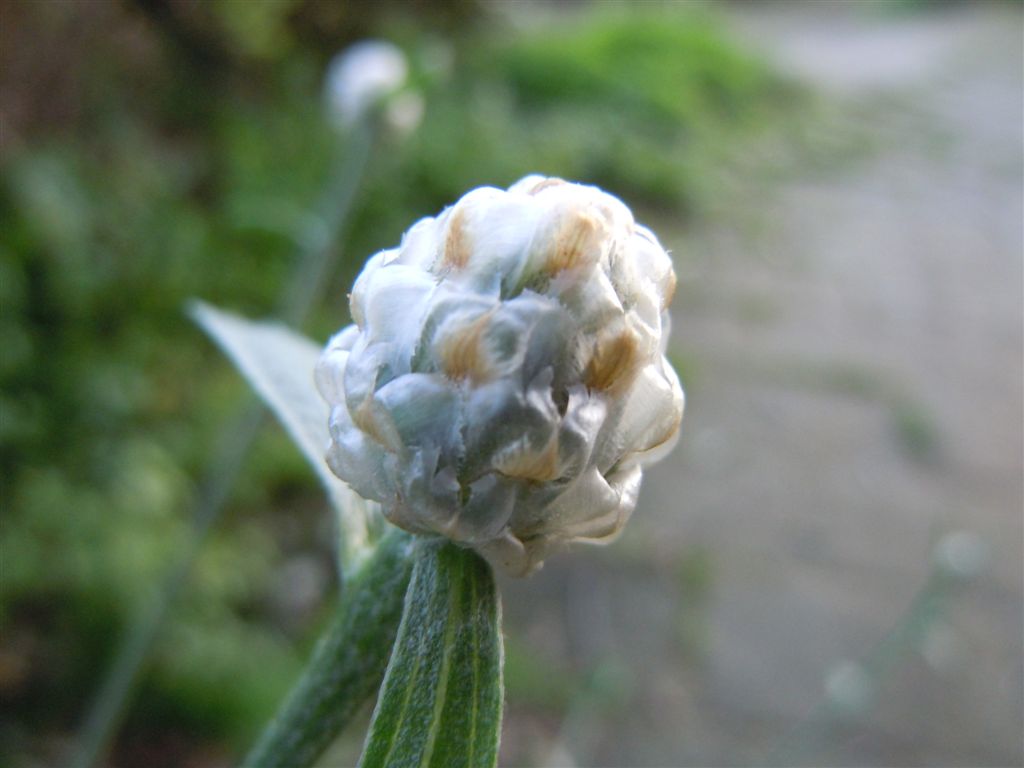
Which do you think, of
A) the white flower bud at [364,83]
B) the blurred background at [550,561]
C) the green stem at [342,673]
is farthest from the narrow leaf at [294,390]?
the white flower bud at [364,83]

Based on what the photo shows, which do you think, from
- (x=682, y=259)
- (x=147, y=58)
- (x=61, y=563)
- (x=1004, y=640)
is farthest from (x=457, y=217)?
(x=682, y=259)

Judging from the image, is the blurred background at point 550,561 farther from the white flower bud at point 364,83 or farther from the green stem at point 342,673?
the green stem at point 342,673

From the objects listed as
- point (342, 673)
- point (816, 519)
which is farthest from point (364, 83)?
point (816, 519)

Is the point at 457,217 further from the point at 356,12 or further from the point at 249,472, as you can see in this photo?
the point at 356,12

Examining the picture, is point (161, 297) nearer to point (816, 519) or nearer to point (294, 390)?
point (816, 519)

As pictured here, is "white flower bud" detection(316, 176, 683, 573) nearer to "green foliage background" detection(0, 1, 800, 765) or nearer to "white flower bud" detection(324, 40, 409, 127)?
"green foliage background" detection(0, 1, 800, 765)

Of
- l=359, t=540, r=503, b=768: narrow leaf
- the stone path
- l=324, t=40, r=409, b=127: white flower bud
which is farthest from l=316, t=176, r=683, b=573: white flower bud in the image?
l=324, t=40, r=409, b=127: white flower bud
